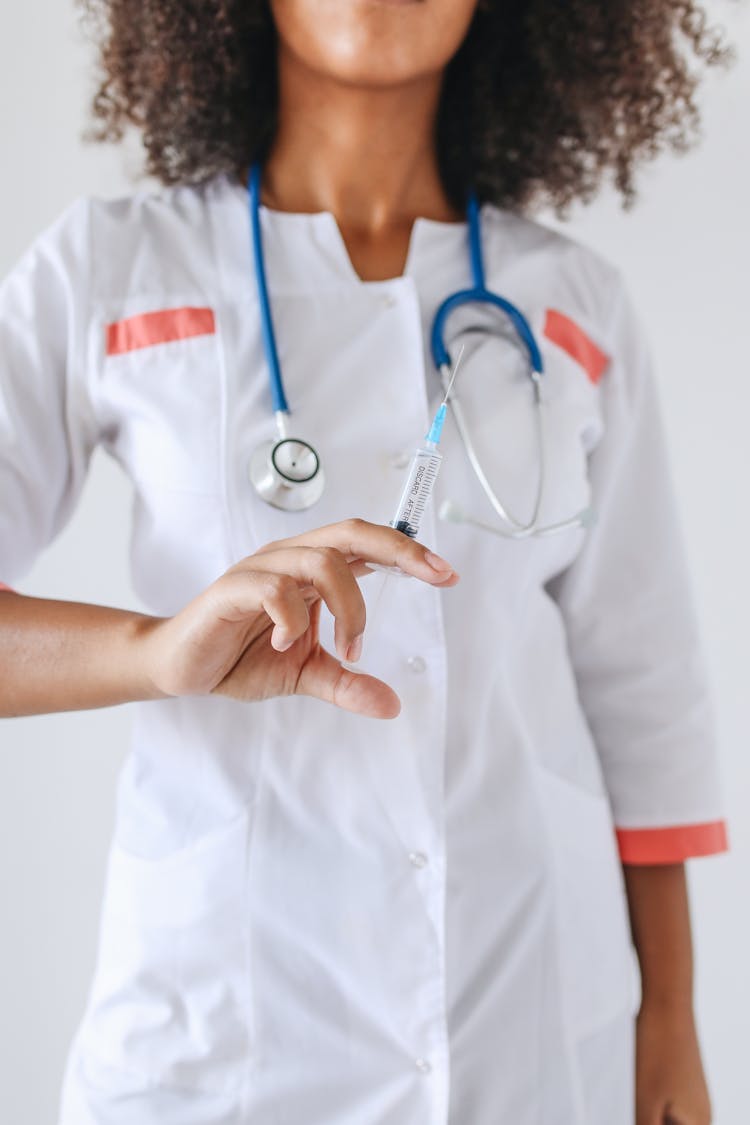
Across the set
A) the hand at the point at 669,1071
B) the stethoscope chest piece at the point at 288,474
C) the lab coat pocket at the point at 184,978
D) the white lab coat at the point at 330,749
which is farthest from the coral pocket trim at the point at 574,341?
the hand at the point at 669,1071

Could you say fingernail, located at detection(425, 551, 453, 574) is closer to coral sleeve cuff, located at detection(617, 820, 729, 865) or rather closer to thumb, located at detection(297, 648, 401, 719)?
thumb, located at detection(297, 648, 401, 719)

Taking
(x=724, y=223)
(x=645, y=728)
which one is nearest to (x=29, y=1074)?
(x=645, y=728)

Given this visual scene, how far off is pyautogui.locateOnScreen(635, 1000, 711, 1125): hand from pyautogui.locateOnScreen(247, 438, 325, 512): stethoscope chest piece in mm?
639

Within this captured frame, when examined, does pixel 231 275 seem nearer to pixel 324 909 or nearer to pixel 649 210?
pixel 324 909

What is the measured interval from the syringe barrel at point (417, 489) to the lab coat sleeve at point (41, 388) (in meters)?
0.34

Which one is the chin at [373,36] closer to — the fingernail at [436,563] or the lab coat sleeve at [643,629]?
the lab coat sleeve at [643,629]

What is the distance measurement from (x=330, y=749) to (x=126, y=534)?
0.61 m

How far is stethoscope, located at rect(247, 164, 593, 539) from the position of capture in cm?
97

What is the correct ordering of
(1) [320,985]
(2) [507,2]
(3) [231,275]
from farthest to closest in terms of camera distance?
(2) [507,2]
(3) [231,275]
(1) [320,985]

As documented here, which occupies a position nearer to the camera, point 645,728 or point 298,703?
point 298,703

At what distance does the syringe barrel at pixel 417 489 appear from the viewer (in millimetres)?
843

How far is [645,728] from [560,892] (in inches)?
9.0

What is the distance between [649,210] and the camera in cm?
156

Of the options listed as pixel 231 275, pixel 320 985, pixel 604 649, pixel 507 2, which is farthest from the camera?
pixel 507 2
